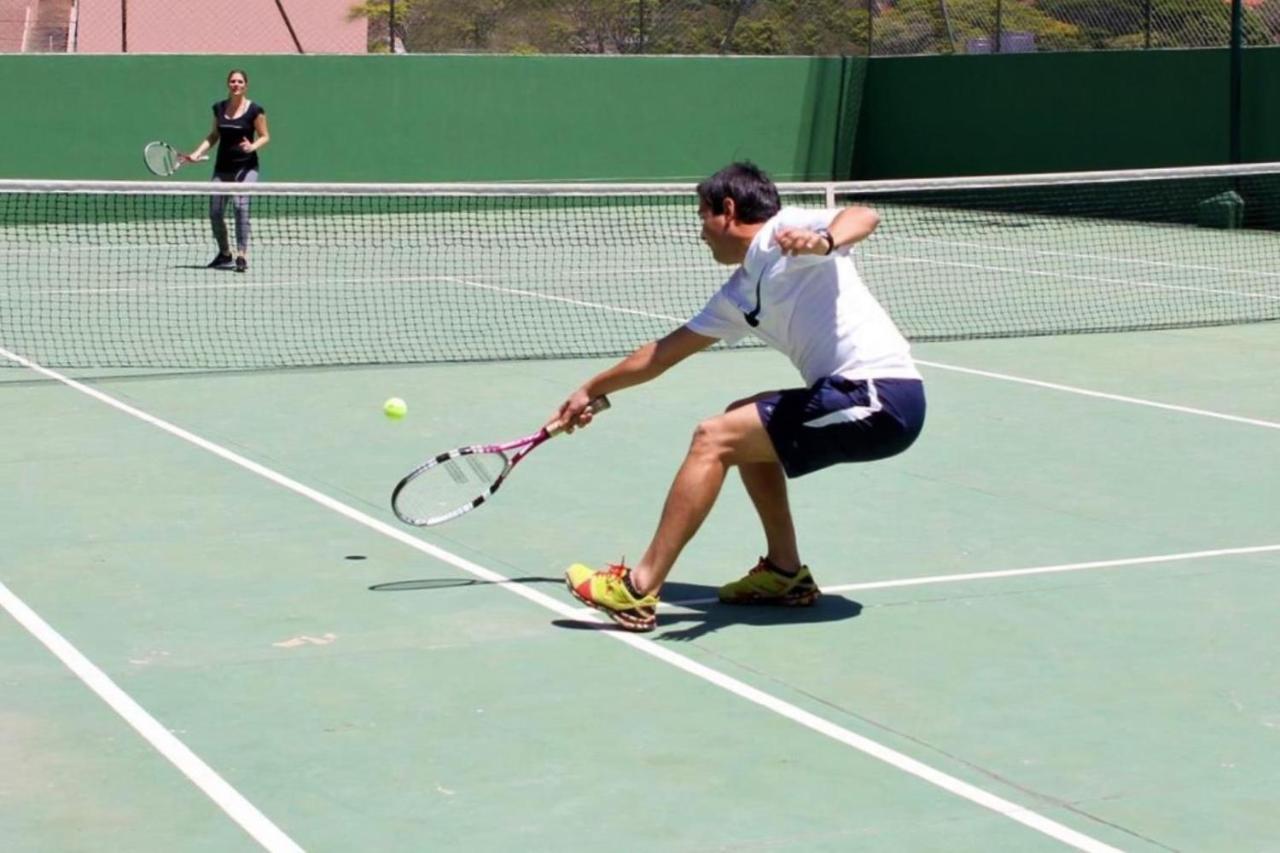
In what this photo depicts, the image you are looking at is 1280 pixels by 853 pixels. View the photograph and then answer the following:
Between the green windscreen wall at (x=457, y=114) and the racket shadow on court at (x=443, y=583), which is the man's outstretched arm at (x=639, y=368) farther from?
the green windscreen wall at (x=457, y=114)

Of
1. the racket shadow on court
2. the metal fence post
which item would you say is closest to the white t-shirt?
the racket shadow on court

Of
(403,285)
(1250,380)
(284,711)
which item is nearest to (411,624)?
(284,711)

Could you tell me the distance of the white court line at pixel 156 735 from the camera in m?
4.42

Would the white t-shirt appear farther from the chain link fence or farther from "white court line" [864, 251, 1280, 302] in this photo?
the chain link fence

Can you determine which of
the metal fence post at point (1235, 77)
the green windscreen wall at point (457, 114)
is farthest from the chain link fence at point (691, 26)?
the metal fence post at point (1235, 77)

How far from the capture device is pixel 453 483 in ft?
22.0

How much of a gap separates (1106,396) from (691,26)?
19.9 m

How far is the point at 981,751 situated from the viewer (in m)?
5.00

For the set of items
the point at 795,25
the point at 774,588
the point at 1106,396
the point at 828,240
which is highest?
the point at 795,25

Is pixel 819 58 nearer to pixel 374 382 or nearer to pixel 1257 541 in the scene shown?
pixel 374 382

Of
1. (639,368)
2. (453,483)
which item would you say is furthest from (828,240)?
(453,483)

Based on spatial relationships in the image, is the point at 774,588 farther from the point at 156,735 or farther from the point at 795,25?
the point at 795,25

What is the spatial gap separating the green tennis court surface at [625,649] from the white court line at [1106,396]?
0.10 meters

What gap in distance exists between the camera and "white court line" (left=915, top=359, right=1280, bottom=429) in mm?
10000
